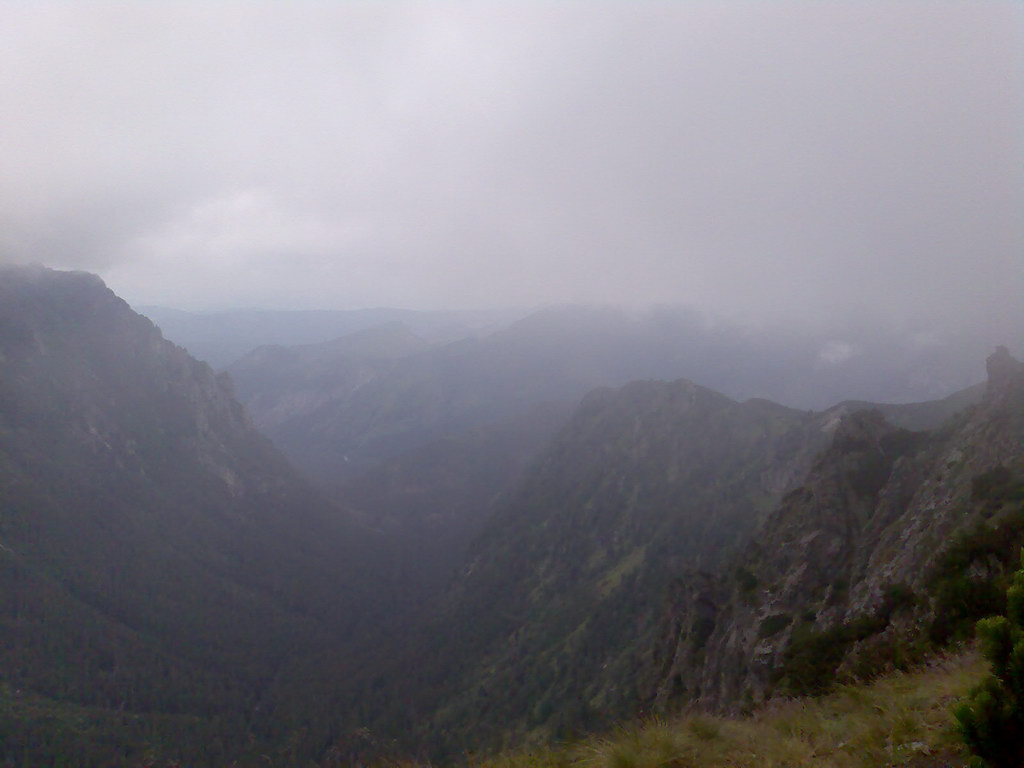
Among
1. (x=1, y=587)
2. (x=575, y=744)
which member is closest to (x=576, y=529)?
(x=1, y=587)

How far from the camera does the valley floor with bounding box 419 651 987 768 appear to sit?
922 centimetres

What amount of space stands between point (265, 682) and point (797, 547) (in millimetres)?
157179

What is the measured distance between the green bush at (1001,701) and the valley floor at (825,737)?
1183 mm

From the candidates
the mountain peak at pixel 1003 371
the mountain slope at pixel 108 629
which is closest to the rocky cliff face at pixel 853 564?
the mountain peak at pixel 1003 371

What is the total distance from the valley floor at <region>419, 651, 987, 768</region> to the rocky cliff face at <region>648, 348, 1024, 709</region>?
15.6ft

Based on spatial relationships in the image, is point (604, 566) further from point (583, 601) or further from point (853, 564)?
point (853, 564)

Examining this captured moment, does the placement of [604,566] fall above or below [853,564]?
below

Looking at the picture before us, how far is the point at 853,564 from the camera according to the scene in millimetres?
43594

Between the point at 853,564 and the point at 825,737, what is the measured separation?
39.2 meters

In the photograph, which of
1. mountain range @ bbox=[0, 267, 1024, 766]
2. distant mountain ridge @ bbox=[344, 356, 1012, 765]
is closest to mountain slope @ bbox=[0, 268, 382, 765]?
mountain range @ bbox=[0, 267, 1024, 766]

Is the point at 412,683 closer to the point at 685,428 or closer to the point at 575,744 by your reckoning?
the point at 685,428

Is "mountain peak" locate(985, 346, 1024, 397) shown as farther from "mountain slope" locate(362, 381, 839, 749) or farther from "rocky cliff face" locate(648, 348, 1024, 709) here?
"mountain slope" locate(362, 381, 839, 749)

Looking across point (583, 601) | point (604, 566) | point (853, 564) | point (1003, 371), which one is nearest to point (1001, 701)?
point (853, 564)

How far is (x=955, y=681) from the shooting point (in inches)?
427
